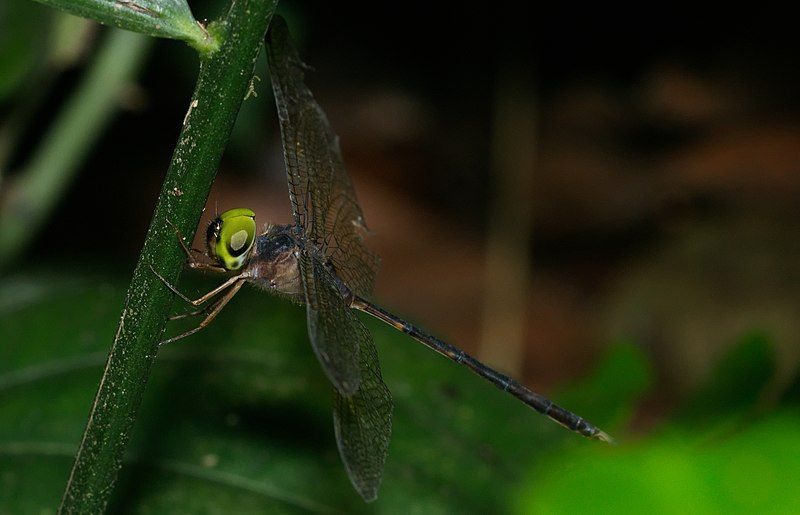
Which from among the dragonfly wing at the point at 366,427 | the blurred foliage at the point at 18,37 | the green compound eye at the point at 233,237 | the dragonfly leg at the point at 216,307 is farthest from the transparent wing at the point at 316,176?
the blurred foliage at the point at 18,37

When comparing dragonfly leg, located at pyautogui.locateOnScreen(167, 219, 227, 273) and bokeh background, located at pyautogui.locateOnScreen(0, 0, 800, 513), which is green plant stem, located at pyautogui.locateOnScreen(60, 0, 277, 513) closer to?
dragonfly leg, located at pyautogui.locateOnScreen(167, 219, 227, 273)

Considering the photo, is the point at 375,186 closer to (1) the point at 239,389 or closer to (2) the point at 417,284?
Answer: (2) the point at 417,284

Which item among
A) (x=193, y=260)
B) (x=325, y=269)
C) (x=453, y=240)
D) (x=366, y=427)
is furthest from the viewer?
(x=453, y=240)

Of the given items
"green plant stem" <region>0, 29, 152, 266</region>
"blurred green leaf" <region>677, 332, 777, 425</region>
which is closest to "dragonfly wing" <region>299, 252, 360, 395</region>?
"blurred green leaf" <region>677, 332, 777, 425</region>

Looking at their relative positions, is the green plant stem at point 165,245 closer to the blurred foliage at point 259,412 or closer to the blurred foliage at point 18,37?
the blurred foliage at point 259,412

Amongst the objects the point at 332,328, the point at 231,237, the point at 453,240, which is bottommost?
the point at 332,328

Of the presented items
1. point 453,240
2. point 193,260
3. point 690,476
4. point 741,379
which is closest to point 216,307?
point 193,260

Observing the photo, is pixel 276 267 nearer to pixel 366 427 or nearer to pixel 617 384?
pixel 366 427
